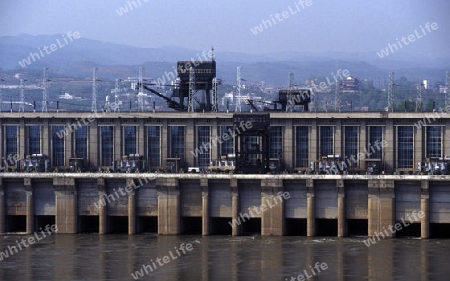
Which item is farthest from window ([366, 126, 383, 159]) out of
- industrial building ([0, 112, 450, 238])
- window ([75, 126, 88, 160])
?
window ([75, 126, 88, 160])

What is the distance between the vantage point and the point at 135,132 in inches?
5054

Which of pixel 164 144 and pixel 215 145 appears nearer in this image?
pixel 215 145

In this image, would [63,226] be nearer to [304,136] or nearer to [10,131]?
[10,131]

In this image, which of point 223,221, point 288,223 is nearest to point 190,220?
point 223,221

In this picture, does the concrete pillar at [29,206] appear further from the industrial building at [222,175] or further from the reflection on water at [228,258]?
the reflection on water at [228,258]

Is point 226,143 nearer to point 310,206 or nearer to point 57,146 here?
point 310,206

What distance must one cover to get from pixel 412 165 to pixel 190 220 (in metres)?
24.4

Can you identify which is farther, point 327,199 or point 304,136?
point 304,136

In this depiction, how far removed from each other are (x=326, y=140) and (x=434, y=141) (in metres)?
11.6

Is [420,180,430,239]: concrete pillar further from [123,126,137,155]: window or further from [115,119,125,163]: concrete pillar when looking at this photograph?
[115,119,125,163]: concrete pillar

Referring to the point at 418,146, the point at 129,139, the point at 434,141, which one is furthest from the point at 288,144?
the point at 129,139

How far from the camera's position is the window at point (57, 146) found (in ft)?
426

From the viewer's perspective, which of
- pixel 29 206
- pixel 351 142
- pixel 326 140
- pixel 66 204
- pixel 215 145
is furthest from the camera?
pixel 215 145

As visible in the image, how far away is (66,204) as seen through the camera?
12019cm
